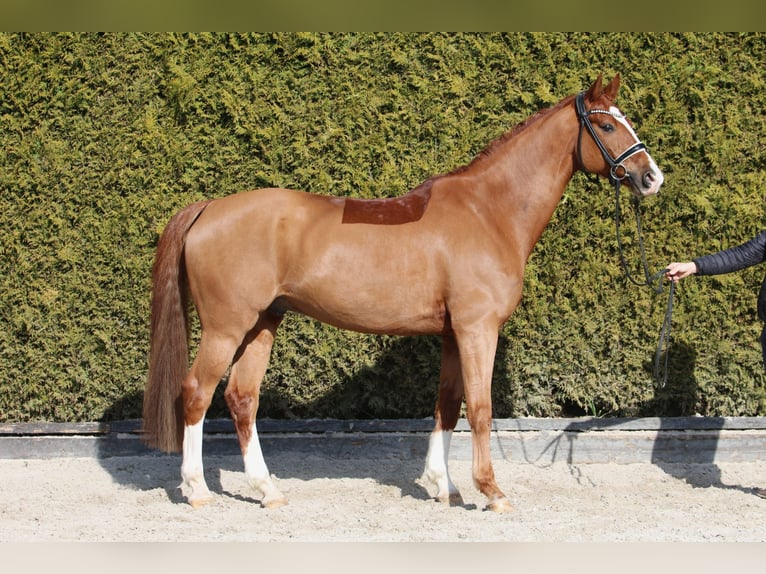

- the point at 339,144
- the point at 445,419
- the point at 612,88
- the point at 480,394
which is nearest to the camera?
the point at 480,394

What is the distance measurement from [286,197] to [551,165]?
1579 millimetres

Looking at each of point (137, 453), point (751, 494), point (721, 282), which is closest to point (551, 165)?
point (721, 282)

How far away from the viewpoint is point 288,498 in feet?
17.5

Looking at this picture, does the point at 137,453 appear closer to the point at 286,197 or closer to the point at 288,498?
the point at 288,498

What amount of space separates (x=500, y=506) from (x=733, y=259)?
201 centimetres

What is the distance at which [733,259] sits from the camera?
5066 millimetres

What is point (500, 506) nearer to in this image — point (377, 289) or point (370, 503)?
point (370, 503)

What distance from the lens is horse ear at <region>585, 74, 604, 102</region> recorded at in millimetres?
4863

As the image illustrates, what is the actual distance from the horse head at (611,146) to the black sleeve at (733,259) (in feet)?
1.91

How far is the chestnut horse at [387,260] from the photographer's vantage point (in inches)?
191

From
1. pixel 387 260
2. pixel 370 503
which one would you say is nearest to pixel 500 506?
pixel 370 503

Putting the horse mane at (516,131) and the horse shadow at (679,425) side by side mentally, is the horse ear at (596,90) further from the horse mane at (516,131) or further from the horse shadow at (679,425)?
the horse shadow at (679,425)

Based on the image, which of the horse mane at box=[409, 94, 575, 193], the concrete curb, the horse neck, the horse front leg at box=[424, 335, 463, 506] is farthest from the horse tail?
the horse neck

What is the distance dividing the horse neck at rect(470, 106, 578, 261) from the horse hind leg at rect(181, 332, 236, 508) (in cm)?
177
